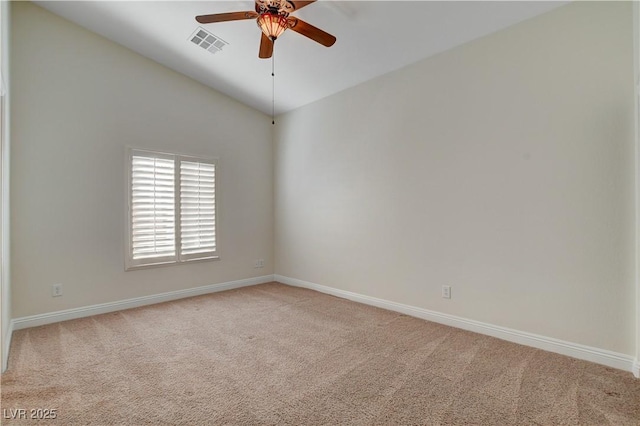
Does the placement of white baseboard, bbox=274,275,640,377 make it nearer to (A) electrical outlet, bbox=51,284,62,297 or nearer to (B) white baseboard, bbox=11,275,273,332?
(B) white baseboard, bbox=11,275,273,332

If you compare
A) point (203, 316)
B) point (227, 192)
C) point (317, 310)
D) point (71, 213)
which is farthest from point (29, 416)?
point (227, 192)

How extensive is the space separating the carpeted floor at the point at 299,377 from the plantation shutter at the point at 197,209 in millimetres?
1293

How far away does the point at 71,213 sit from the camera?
3553mm

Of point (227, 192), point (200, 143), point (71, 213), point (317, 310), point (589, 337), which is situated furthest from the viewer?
point (227, 192)

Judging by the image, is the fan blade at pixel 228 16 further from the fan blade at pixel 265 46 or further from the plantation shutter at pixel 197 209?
the plantation shutter at pixel 197 209

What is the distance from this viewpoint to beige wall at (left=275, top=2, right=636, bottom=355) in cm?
244

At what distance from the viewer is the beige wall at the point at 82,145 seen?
3.29 meters

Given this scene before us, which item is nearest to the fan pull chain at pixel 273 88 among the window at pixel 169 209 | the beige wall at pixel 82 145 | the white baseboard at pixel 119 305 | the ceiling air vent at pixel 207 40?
the ceiling air vent at pixel 207 40

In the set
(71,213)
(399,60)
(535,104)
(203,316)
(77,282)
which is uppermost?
(399,60)

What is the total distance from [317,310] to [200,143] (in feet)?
9.57

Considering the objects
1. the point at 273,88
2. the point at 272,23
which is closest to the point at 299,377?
the point at 272,23

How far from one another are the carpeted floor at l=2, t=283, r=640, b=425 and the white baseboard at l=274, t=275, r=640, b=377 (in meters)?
0.10

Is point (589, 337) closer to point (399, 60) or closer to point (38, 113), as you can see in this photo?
point (399, 60)

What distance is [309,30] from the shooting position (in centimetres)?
255
